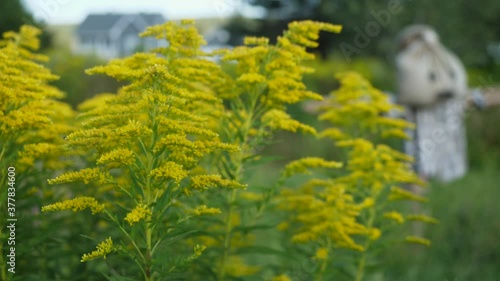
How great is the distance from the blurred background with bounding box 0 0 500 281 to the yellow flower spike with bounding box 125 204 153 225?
3.17 ft

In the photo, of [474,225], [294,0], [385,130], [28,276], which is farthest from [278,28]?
[28,276]

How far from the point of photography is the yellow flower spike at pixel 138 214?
2590mm

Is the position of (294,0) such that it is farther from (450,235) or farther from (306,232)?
(306,232)

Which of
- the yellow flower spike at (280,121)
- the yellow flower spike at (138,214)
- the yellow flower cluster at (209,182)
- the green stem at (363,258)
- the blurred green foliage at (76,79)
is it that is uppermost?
the yellow flower spike at (280,121)

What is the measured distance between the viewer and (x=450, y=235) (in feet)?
23.9

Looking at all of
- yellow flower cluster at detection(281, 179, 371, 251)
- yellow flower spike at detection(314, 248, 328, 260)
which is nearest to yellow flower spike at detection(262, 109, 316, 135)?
yellow flower cluster at detection(281, 179, 371, 251)

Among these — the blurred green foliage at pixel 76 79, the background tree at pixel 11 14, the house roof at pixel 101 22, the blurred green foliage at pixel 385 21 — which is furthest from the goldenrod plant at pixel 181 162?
the house roof at pixel 101 22

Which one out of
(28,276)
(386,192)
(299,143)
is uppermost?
(386,192)

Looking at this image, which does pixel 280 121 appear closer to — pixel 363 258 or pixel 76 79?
pixel 363 258

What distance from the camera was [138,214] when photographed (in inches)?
104

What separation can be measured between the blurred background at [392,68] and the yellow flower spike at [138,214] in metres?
0.97

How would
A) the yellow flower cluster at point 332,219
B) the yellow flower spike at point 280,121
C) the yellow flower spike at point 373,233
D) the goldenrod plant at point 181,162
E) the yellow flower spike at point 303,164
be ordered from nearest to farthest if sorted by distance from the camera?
1. the goldenrod plant at point 181,162
2. the yellow flower spike at point 280,121
3. the yellow flower spike at point 303,164
4. the yellow flower cluster at point 332,219
5. the yellow flower spike at point 373,233

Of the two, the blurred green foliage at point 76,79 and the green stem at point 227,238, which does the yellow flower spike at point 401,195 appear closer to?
the green stem at point 227,238

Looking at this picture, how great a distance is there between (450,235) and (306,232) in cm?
390
